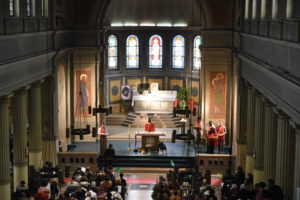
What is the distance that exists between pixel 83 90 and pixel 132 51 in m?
9.62

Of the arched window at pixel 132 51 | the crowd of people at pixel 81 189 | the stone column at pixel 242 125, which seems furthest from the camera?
the arched window at pixel 132 51

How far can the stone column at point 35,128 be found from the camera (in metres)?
27.4

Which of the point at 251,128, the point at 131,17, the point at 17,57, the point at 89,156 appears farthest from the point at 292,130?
the point at 131,17

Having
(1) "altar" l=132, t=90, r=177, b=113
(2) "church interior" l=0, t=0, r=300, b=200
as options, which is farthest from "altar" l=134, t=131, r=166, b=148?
(1) "altar" l=132, t=90, r=177, b=113

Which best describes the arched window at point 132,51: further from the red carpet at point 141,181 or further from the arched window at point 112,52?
the red carpet at point 141,181

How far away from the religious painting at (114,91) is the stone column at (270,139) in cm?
2062

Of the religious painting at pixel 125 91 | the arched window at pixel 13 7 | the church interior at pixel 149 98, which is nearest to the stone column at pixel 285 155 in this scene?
the church interior at pixel 149 98

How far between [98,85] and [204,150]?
702cm

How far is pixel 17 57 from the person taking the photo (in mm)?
22562

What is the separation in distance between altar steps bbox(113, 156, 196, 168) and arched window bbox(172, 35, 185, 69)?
41.1 feet

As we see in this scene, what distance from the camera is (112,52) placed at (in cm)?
4300

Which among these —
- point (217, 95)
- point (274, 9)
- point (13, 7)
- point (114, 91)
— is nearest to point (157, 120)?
point (114, 91)

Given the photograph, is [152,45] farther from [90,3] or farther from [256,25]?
[256,25]

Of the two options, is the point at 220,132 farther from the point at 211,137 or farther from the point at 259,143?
the point at 259,143
